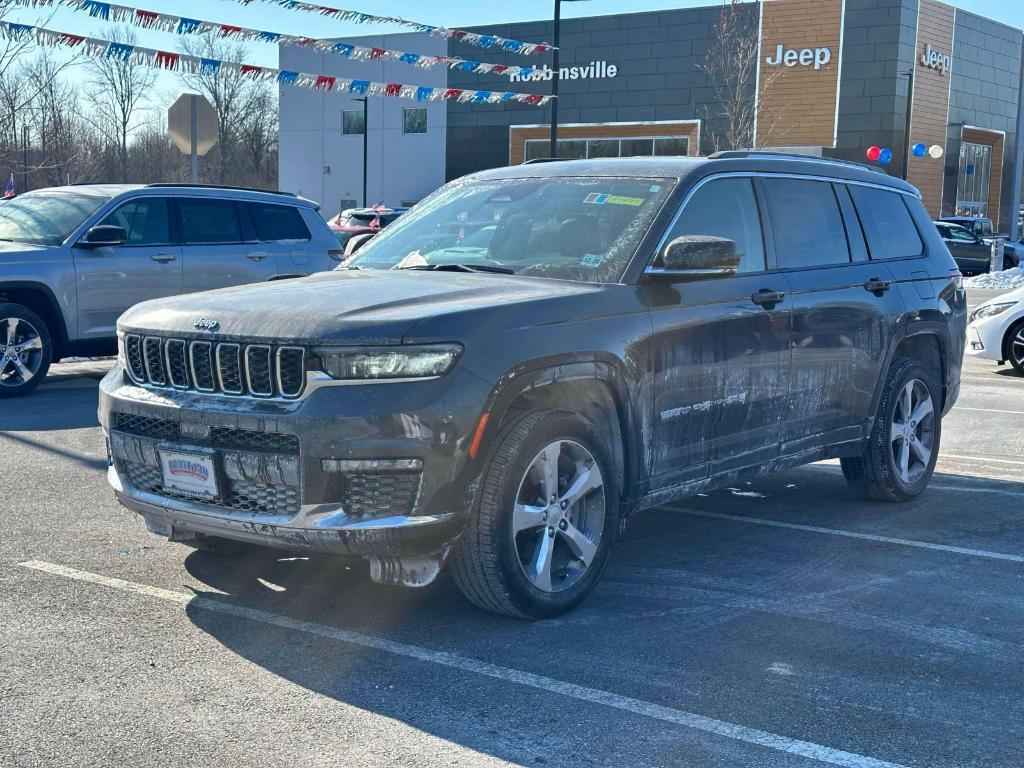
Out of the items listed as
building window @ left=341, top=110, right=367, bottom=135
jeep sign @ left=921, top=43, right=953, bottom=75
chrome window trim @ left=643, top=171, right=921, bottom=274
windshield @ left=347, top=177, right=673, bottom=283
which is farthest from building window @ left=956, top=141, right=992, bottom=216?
windshield @ left=347, top=177, right=673, bottom=283

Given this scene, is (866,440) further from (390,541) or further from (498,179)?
(390,541)

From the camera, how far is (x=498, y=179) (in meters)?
6.32

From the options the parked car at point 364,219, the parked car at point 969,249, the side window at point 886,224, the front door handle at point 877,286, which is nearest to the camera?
the front door handle at point 877,286

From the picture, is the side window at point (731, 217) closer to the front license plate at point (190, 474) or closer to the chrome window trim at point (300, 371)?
the chrome window trim at point (300, 371)

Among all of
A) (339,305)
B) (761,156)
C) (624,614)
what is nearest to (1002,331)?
(761,156)

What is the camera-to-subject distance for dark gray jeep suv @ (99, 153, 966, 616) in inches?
173

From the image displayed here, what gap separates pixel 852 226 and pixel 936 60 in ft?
127

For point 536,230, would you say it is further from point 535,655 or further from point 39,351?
point 39,351

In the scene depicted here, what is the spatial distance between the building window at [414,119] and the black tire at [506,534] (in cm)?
4670

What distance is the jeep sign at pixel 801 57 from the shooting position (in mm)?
40594

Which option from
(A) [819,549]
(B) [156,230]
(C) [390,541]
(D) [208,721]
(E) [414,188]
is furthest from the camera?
(E) [414,188]

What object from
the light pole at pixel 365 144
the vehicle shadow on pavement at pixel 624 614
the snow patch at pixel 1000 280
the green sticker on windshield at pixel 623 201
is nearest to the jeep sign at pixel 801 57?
the snow patch at pixel 1000 280

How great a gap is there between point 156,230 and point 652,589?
25.7 ft

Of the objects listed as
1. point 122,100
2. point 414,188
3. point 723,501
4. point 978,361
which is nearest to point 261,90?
point 122,100
